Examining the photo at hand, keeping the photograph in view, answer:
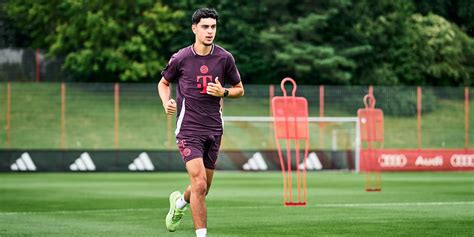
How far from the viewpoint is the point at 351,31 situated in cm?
5719

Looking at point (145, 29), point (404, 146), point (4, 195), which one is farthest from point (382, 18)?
point (4, 195)

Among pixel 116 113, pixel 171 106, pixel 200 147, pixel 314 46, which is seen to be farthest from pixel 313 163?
pixel 171 106

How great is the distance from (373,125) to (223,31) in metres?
32.1

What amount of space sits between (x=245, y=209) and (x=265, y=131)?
2391 centimetres

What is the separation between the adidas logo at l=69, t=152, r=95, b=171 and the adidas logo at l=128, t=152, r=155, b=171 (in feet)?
4.11

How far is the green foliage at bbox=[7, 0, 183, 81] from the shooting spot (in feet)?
176

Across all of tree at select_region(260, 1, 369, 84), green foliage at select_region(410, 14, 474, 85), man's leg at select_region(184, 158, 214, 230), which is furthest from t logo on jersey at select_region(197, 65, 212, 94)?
green foliage at select_region(410, 14, 474, 85)

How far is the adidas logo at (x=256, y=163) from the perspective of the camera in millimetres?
37125

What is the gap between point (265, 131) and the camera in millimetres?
41531

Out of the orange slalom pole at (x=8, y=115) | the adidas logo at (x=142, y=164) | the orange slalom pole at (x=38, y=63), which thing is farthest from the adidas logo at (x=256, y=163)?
the orange slalom pole at (x=38, y=63)

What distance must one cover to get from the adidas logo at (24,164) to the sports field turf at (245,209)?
5840mm

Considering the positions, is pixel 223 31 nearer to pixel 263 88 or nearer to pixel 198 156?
pixel 263 88

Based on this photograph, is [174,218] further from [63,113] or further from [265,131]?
[265,131]

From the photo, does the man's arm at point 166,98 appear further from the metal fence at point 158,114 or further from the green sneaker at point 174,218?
the metal fence at point 158,114
